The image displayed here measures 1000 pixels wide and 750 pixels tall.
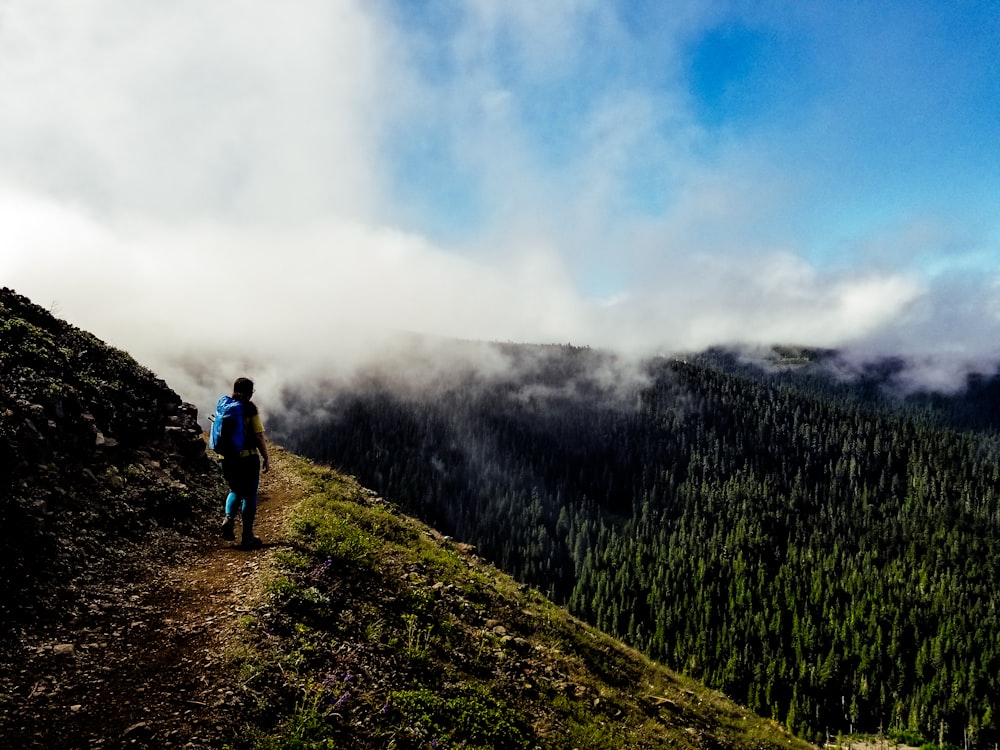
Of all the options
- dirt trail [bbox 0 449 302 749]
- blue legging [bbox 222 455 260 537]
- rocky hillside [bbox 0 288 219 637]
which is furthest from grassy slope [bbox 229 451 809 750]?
rocky hillside [bbox 0 288 219 637]

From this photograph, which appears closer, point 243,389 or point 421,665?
point 421,665

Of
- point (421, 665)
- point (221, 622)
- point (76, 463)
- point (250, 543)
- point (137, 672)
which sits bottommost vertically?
point (421, 665)

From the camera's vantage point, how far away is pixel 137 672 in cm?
880

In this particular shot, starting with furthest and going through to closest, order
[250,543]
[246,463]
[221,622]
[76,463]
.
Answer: [250,543], [76,463], [246,463], [221,622]

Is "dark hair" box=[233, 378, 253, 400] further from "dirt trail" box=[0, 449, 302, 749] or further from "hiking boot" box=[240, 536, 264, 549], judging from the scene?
"dirt trail" box=[0, 449, 302, 749]

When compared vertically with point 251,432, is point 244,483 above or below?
below

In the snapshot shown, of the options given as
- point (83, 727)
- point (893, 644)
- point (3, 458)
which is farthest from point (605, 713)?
point (893, 644)

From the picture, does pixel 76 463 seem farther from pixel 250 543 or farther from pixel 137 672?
pixel 137 672

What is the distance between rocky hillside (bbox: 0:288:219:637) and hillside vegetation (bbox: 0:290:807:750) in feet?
0.18

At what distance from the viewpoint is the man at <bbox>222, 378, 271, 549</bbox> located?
1369 centimetres

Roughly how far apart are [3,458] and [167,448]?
666cm

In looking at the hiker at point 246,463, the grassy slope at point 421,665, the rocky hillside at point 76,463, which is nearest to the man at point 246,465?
the hiker at point 246,463

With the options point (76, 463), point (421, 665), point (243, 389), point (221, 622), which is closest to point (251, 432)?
point (243, 389)

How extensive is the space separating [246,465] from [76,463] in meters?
4.82
